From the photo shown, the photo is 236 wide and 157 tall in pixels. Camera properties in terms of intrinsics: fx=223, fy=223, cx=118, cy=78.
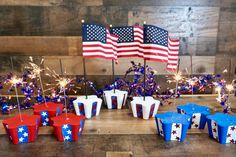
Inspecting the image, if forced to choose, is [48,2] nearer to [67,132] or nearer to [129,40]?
[129,40]

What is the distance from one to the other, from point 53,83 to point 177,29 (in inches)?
44.7

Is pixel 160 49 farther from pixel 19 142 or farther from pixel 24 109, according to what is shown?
pixel 24 109

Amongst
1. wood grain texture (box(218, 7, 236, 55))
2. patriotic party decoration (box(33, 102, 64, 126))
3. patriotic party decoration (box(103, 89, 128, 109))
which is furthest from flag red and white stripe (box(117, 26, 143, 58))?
wood grain texture (box(218, 7, 236, 55))

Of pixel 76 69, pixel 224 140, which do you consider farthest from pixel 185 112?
pixel 76 69

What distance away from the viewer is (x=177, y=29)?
184cm

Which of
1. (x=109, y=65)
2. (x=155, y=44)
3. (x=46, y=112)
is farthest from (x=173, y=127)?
(x=109, y=65)

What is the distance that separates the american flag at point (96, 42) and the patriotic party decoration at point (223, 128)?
0.71m

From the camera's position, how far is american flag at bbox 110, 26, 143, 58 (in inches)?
56.9

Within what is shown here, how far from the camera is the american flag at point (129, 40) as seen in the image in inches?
56.9

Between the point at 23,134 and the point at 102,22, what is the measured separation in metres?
1.05

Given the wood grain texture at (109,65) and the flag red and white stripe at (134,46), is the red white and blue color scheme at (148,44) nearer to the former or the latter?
the flag red and white stripe at (134,46)

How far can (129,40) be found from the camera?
4.84ft

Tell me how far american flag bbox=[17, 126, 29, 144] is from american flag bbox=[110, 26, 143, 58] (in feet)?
2.43

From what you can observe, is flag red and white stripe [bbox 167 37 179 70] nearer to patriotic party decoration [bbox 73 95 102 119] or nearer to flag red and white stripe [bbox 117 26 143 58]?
flag red and white stripe [bbox 117 26 143 58]
